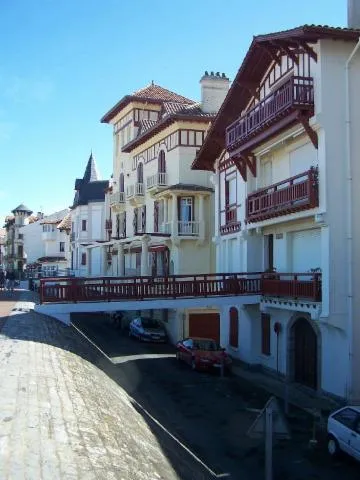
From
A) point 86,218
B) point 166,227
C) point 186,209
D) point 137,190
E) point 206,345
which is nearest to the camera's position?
point 206,345

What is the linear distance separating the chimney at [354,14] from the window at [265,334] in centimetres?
1158

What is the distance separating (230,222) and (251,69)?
23.4 feet

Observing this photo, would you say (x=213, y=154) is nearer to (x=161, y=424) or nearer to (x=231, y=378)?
(x=231, y=378)

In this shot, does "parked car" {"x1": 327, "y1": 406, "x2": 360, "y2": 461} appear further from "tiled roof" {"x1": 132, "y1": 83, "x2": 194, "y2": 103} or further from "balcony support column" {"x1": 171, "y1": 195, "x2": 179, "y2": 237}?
"tiled roof" {"x1": 132, "y1": 83, "x2": 194, "y2": 103}

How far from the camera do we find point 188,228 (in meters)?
32.6

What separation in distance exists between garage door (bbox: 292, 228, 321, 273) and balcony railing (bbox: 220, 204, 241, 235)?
432 centimetres

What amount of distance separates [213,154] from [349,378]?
1448 centimetres

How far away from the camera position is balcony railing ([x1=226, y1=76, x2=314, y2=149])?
17.5 metres

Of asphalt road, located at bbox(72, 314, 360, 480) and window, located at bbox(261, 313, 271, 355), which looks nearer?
asphalt road, located at bbox(72, 314, 360, 480)

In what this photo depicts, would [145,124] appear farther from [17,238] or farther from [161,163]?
[17,238]

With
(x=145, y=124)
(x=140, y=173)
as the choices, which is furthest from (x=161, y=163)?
(x=145, y=124)

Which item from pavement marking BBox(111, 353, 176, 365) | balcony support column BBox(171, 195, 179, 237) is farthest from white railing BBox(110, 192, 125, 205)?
pavement marking BBox(111, 353, 176, 365)

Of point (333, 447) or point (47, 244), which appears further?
point (47, 244)

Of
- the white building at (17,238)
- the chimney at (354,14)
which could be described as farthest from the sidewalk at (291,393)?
the white building at (17,238)
